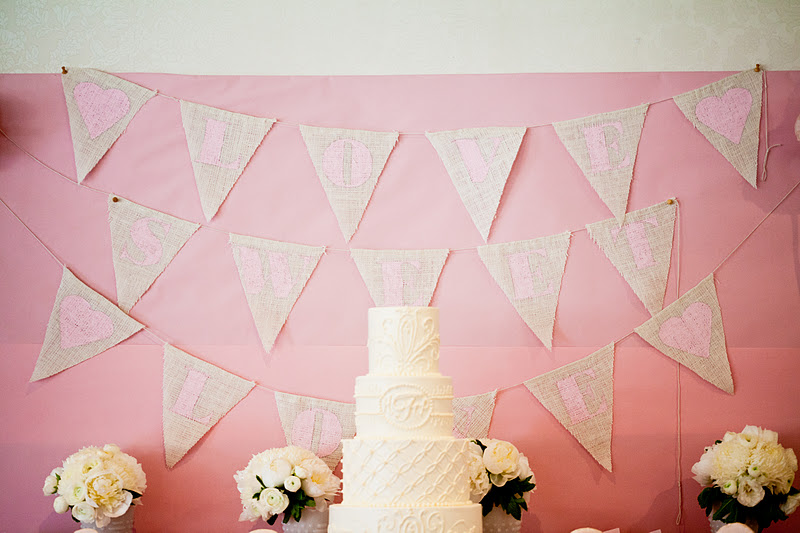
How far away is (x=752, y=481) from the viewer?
256 centimetres

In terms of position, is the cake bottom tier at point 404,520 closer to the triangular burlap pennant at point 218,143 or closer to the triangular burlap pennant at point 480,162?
the triangular burlap pennant at point 480,162

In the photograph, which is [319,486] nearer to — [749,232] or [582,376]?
[582,376]

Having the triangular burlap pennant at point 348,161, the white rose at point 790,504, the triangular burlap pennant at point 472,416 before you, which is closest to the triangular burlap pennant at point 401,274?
the triangular burlap pennant at point 348,161

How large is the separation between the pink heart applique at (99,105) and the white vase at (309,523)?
1648 millimetres

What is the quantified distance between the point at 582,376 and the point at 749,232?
87 centimetres

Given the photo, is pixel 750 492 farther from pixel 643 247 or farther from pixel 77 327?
pixel 77 327

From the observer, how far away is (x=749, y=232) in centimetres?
301

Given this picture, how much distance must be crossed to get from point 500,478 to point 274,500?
0.74m

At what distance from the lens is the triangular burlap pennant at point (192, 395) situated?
113 inches

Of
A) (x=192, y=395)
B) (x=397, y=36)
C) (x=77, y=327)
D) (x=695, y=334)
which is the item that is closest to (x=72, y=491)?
(x=192, y=395)

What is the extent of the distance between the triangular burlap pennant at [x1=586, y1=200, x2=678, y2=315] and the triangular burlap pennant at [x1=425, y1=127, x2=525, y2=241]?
0.39 m

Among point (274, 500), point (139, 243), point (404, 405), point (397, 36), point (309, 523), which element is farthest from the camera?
point (397, 36)

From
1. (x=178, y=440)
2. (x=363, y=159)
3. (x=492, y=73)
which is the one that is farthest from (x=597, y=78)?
(x=178, y=440)

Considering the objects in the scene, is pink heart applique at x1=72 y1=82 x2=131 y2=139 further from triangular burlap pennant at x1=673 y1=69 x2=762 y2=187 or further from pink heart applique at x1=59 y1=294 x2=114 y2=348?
triangular burlap pennant at x1=673 y1=69 x2=762 y2=187
